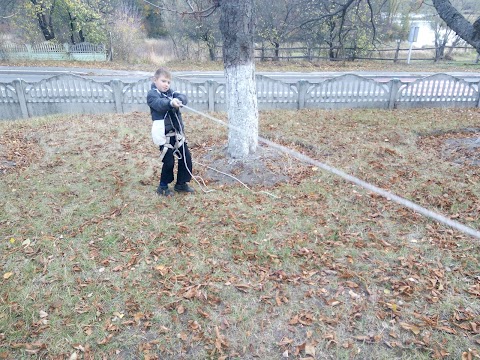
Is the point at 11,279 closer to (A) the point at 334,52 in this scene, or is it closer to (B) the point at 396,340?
(B) the point at 396,340

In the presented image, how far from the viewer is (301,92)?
33.0 ft

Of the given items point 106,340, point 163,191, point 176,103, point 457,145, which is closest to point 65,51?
point 163,191

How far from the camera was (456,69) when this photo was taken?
20.1 meters

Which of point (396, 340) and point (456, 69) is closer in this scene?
point (396, 340)

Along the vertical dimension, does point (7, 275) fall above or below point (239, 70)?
below

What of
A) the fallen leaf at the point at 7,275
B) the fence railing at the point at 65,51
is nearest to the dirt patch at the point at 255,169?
the fallen leaf at the point at 7,275

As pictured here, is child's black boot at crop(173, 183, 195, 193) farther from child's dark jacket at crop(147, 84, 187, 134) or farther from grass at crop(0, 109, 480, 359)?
child's dark jacket at crop(147, 84, 187, 134)

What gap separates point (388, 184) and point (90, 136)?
6.14m

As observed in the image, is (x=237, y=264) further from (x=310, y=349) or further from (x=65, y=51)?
(x=65, y=51)

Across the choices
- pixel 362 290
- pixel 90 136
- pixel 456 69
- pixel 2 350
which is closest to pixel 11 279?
pixel 2 350

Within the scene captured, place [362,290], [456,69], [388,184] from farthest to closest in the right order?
[456,69] < [388,184] < [362,290]

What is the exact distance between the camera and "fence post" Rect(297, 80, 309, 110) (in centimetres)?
998

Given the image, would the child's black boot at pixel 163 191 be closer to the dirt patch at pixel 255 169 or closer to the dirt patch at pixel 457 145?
the dirt patch at pixel 255 169

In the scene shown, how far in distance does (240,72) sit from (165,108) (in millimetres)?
1538
